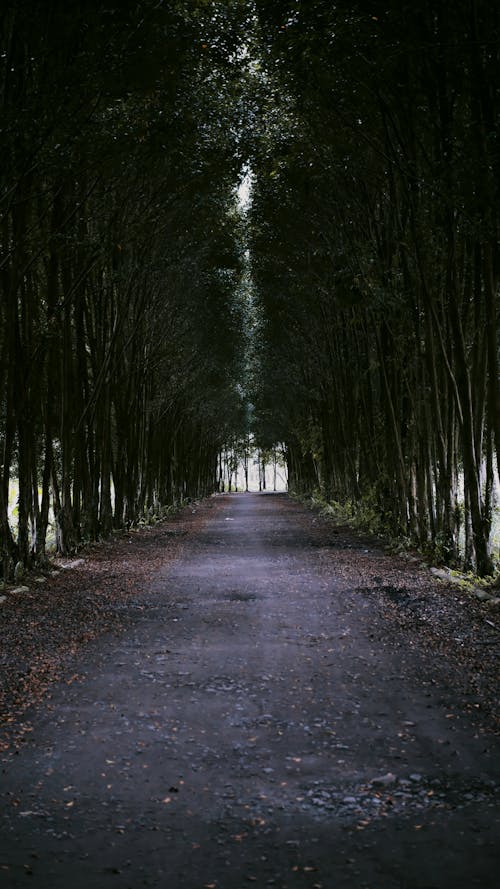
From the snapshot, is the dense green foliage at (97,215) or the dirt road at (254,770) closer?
the dirt road at (254,770)

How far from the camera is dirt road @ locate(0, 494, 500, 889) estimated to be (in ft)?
11.5

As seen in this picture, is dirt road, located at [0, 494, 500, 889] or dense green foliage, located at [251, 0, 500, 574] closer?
dirt road, located at [0, 494, 500, 889]

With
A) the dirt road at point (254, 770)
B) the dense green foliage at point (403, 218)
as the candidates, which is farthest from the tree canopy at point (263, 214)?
the dirt road at point (254, 770)

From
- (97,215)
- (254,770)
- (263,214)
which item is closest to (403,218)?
(97,215)

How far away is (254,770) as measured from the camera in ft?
15.1

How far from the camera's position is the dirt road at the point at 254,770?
11.5 feet

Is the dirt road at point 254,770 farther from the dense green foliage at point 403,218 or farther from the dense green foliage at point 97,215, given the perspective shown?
the dense green foliage at point 97,215

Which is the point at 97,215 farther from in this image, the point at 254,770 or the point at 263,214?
the point at 254,770

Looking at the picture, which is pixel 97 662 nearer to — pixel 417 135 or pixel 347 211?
pixel 417 135

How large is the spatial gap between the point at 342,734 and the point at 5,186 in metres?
7.19

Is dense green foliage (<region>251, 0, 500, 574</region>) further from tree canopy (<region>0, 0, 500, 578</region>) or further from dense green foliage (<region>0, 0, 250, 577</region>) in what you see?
dense green foliage (<region>0, 0, 250, 577</region>)

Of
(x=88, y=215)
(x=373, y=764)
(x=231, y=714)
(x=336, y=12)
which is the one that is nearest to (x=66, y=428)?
(x=88, y=215)

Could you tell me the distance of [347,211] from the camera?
18281mm

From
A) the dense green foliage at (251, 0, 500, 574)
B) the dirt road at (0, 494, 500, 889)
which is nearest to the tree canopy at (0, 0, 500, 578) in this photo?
the dense green foliage at (251, 0, 500, 574)
